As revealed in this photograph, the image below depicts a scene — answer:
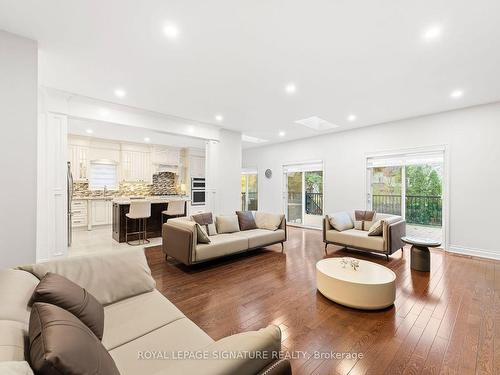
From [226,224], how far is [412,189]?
13.8 ft

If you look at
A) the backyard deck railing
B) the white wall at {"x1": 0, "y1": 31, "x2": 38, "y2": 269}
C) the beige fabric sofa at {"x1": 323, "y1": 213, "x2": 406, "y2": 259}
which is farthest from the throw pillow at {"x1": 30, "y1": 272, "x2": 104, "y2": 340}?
the backyard deck railing

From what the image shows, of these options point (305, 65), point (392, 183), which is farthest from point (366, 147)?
point (305, 65)

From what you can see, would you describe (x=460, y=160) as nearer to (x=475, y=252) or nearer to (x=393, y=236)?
(x=475, y=252)

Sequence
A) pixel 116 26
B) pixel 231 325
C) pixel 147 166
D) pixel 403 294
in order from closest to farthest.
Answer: pixel 231 325
pixel 116 26
pixel 403 294
pixel 147 166

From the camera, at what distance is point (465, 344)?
190 cm

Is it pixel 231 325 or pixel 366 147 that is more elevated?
pixel 366 147

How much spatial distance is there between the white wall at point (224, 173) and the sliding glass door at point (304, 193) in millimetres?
2026

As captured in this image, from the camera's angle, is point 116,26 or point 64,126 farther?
point 64,126

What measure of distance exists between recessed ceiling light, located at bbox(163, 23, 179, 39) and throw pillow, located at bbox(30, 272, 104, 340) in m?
2.32

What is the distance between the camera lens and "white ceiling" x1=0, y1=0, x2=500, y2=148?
2076 mm

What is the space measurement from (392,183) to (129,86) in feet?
18.9

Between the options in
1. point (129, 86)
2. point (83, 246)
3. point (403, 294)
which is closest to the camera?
point (403, 294)

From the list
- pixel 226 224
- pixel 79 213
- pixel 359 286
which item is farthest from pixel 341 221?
pixel 79 213

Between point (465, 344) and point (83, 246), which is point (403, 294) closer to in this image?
point (465, 344)
